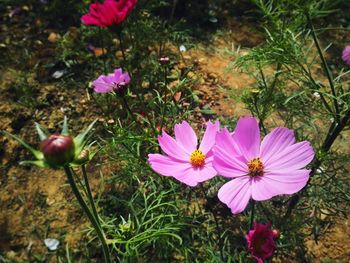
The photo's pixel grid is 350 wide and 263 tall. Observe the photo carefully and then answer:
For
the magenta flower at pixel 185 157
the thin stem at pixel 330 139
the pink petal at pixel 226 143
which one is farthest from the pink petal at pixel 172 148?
the thin stem at pixel 330 139

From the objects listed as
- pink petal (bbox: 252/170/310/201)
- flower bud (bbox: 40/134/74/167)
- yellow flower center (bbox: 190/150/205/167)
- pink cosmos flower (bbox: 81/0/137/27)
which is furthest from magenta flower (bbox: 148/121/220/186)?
pink cosmos flower (bbox: 81/0/137/27)

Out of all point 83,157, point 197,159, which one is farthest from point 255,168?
point 83,157

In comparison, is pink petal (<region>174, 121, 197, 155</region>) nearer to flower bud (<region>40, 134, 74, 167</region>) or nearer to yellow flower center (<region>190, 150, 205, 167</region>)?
yellow flower center (<region>190, 150, 205, 167</region>)

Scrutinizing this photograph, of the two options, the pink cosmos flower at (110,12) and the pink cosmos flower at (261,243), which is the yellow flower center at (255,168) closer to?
the pink cosmos flower at (261,243)

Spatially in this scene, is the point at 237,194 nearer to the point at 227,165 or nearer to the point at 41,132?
the point at 227,165

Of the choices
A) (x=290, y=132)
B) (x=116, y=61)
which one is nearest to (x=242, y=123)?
(x=290, y=132)

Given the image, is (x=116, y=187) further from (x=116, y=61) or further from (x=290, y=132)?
(x=290, y=132)
